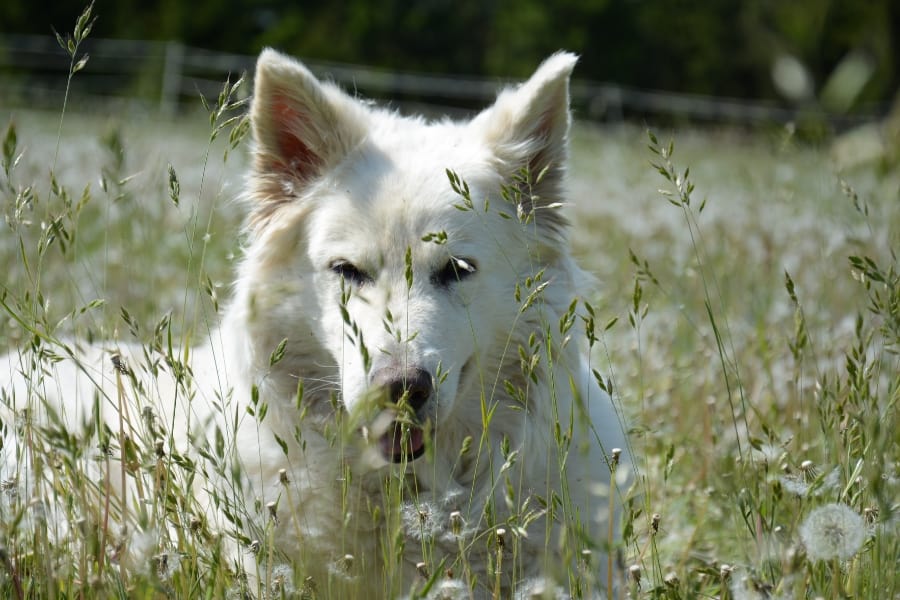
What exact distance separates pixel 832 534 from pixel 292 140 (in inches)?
86.6

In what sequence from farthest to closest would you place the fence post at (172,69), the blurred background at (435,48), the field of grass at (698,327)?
the blurred background at (435,48)
the fence post at (172,69)
the field of grass at (698,327)

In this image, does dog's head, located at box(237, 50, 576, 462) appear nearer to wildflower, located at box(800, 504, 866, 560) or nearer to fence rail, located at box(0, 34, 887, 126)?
wildflower, located at box(800, 504, 866, 560)

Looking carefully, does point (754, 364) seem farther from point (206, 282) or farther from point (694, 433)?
point (206, 282)

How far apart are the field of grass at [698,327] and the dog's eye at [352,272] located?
344 millimetres

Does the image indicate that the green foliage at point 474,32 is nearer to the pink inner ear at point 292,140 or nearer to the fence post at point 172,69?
the fence post at point 172,69

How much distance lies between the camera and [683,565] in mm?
2604

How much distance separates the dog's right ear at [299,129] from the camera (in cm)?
293

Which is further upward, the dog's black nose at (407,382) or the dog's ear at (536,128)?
the dog's ear at (536,128)

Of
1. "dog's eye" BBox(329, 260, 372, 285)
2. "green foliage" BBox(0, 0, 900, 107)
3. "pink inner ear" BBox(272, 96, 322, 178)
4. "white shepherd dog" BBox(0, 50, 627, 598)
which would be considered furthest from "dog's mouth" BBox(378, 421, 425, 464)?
"green foliage" BBox(0, 0, 900, 107)

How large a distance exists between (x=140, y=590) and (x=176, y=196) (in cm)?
96

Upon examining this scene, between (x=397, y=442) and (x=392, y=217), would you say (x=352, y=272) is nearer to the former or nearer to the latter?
(x=392, y=217)

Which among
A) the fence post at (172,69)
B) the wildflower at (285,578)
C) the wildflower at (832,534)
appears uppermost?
the fence post at (172,69)

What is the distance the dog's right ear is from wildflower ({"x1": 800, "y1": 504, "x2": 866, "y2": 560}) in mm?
2018

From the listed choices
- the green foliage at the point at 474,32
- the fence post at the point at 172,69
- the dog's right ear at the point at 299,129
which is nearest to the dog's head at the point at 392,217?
the dog's right ear at the point at 299,129
